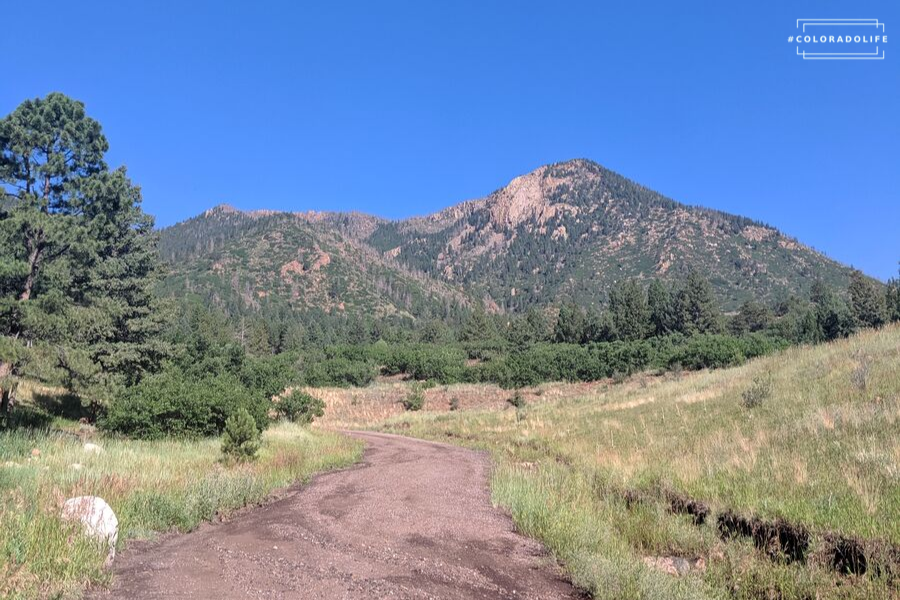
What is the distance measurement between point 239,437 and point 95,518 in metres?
7.50

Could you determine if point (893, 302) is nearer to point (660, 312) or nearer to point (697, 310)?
point (697, 310)

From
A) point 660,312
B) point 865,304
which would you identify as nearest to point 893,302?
point 865,304

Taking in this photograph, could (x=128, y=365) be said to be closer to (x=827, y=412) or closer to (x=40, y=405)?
(x=40, y=405)

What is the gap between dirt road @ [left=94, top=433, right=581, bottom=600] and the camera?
5.58 meters

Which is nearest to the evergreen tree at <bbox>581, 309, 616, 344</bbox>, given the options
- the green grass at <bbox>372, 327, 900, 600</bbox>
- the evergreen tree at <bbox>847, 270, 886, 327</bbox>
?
the evergreen tree at <bbox>847, 270, 886, 327</bbox>

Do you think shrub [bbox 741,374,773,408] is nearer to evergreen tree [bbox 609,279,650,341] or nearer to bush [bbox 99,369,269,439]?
bush [bbox 99,369,269,439]

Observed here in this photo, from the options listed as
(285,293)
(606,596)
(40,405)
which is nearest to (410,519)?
(606,596)

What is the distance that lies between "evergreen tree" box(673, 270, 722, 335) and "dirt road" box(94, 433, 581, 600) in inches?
3216

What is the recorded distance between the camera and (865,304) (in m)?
69.4

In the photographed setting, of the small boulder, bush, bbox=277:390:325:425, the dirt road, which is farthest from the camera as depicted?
bush, bbox=277:390:325:425

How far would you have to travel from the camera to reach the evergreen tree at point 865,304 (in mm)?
68312

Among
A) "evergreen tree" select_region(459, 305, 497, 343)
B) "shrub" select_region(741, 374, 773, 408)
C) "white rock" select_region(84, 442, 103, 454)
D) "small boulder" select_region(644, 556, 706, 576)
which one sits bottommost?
"white rock" select_region(84, 442, 103, 454)

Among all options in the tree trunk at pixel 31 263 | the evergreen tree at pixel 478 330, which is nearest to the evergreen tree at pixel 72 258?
the tree trunk at pixel 31 263

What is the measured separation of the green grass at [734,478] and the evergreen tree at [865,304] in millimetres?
60588
